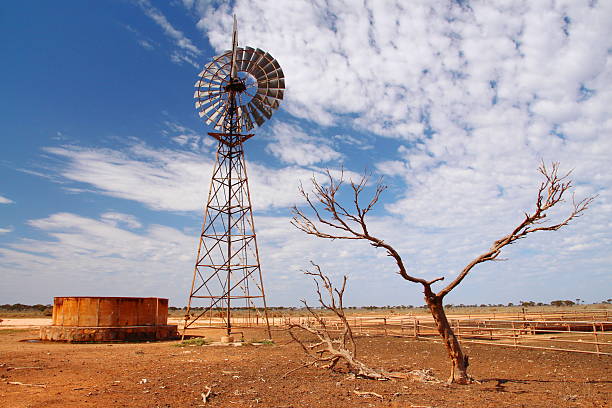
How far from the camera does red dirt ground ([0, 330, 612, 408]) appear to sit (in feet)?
30.2

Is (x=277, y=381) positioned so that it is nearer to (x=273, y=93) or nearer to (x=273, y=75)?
(x=273, y=93)

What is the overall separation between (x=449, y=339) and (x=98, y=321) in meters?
21.6

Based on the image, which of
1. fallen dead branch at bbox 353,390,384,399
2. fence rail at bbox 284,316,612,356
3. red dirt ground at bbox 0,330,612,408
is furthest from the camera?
fence rail at bbox 284,316,612,356

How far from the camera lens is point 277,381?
11539 millimetres

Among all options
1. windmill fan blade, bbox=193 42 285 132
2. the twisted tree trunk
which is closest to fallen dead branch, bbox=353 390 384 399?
the twisted tree trunk

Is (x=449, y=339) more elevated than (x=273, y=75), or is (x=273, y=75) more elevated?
(x=273, y=75)

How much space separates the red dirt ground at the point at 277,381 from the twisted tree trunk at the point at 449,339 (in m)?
0.44

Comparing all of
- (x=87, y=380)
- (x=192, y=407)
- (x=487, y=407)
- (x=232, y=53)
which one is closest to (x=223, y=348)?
(x=87, y=380)

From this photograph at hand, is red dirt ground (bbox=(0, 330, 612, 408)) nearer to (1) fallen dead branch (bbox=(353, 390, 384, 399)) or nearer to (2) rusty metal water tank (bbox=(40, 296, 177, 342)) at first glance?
(1) fallen dead branch (bbox=(353, 390, 384, 399))

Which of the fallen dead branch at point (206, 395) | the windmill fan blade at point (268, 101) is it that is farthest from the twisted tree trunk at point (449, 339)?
the windmill fan blade at point (268, 101)

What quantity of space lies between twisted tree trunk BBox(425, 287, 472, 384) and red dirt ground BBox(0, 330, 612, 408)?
439mm

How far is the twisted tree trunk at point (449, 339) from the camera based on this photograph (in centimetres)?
1054

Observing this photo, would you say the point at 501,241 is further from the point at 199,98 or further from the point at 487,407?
the point at 199,98

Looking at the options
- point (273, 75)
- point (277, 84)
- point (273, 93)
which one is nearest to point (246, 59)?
point (273, 75)
